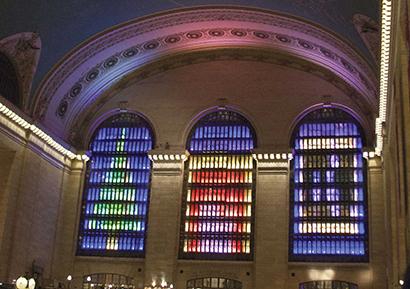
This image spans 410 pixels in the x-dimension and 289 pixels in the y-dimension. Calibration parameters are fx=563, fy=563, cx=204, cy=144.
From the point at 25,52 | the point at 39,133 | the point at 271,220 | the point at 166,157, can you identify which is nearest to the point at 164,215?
the point at 166,157

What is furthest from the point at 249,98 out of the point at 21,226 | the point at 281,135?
the point at 21,226

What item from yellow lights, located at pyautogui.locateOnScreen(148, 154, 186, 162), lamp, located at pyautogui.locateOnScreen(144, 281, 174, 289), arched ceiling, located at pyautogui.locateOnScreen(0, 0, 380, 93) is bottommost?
lamp, located at pyautogui.locateOnScreen(144, 281, 174, 289)

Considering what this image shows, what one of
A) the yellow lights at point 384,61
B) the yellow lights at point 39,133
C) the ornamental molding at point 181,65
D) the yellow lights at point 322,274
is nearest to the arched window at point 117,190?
the ornamental molding at point 181,65

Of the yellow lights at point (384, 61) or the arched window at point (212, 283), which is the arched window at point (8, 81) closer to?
the arched window at point (212, 283)

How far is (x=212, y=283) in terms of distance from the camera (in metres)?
29.9

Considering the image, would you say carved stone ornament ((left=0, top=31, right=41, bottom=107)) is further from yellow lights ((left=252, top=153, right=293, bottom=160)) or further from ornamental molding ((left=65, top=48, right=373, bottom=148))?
yellow lights ((left=252, top=153, right=293, bottom=160))

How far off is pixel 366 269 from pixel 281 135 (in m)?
8.47

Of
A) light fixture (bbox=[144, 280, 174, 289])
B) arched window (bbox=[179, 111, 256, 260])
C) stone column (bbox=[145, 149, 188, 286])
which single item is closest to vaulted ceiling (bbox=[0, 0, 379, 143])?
arched window (bbox=[179, 111, 256, 260])

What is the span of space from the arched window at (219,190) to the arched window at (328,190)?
2549 mm

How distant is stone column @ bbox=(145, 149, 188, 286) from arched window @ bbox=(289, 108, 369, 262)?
6318 millimetres

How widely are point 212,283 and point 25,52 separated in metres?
15.3

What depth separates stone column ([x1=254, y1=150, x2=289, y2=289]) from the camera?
2917cm

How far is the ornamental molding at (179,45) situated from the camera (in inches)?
1142

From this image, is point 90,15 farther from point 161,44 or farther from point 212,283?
point 212,283
